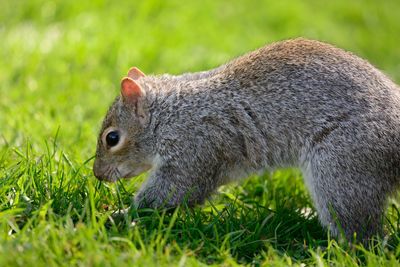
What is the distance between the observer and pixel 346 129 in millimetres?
4602

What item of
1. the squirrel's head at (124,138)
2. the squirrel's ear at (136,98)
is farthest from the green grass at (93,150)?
the squirrel's ear at (136,98)

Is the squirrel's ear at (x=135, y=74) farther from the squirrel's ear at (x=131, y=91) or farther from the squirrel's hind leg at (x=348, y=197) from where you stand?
the squirrel's hind leg at (x=348, y=197)

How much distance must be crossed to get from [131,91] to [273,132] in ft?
3.37

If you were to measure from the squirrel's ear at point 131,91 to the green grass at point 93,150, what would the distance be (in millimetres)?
544

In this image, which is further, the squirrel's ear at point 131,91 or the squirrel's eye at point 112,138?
the squirrel's eye at point 112,138

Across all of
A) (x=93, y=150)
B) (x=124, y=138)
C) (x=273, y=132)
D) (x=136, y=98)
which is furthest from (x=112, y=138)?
(x=273, y=132)

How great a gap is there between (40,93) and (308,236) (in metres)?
3.22

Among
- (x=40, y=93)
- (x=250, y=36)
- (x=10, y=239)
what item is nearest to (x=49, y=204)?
(x=10, y=239)

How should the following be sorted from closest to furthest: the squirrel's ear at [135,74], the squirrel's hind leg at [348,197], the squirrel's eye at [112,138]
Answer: the squirrel's hind leg at [348,197], the squirrel's eye at [112,138], the squirrel's ear at [135,74]

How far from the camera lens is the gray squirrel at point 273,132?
14.9 feet

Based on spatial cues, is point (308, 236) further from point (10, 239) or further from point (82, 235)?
point (10, 239)

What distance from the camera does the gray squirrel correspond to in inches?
179

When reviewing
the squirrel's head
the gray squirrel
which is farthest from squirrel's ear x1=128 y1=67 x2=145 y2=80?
the squirrel's head

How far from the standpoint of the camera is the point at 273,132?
15.9 feet
